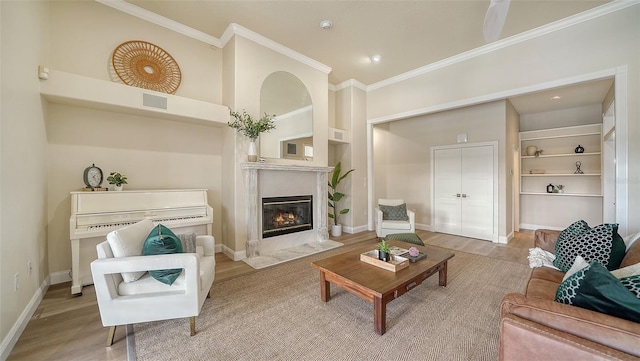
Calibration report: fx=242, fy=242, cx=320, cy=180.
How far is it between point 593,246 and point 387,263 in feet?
5.26

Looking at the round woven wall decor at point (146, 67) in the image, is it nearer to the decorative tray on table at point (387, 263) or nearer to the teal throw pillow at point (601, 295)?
the decorative tray on table at point (387, 263)

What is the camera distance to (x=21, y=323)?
6.53 feet

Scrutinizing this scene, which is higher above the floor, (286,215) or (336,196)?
(336,196)

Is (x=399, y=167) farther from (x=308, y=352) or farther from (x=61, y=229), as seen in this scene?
(x=61, y=229)

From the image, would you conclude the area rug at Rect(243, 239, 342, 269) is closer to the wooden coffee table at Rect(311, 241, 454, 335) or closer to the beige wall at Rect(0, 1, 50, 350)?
the wooden coffee table at Rect(311, 241, 454, 335)

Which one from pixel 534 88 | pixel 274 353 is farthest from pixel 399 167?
pixel 274 353

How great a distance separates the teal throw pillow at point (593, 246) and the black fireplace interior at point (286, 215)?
3.44 meters

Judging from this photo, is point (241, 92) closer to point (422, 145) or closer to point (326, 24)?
point (326, 24)

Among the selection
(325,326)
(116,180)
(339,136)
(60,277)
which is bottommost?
(325,326)

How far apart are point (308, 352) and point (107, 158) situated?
3437 millimetres

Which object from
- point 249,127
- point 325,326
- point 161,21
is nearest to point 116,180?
point 249,127

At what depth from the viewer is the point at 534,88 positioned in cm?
352

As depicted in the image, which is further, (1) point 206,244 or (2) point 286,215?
(2) point 286,215

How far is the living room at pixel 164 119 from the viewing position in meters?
2.11
